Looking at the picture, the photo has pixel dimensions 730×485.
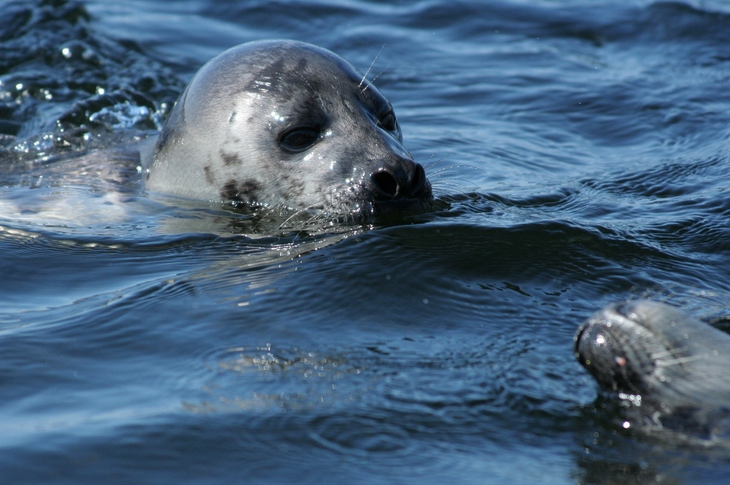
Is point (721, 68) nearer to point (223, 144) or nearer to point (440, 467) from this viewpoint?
point (223, 144)

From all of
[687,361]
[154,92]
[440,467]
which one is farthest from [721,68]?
[440,467]

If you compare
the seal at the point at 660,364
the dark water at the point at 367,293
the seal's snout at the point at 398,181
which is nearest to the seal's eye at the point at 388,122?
the dark water at the point at 367,293

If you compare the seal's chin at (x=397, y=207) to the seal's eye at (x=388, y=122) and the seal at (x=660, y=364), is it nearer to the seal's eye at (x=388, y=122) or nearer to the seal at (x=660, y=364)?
the seal's eye at (x=388, y=122)

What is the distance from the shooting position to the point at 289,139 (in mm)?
5055

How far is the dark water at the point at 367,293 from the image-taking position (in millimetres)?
2580

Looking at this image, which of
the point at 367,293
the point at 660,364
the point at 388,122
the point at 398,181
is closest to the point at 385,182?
the point at 398,181

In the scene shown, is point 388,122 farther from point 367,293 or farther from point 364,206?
point 367,293

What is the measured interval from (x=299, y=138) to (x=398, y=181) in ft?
2.20

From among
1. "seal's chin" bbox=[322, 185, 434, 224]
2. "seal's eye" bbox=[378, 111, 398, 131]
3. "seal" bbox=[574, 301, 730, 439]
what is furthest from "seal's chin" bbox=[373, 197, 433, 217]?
"seal" bbox=[574, 301, 730, 439]

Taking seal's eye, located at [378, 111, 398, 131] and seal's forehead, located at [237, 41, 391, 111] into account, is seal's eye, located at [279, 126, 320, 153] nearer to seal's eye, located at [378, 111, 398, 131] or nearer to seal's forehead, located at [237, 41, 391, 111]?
seal's forehead, located at [237, 41, 391, 111]

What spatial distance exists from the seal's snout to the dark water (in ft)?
0.54

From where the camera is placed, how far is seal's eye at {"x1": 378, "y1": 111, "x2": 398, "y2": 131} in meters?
5.30

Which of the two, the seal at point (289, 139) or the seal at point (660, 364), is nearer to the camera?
the seal at point (660, 364)

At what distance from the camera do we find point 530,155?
21.7ft
